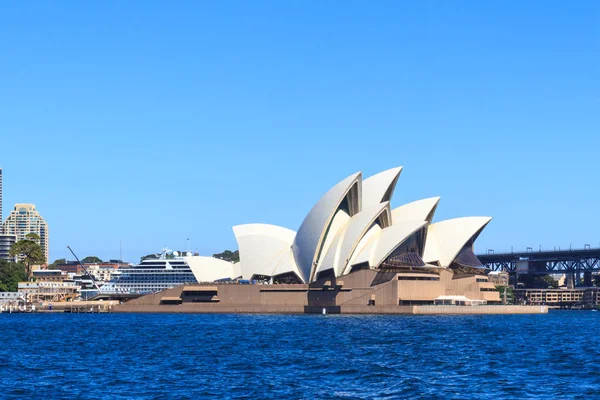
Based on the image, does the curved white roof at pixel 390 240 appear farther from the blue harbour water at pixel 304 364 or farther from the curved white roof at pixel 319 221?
the blue harbour water at pixel 304 364

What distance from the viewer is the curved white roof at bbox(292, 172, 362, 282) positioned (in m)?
101

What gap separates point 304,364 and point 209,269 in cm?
8020

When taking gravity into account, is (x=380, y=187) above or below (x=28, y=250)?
above

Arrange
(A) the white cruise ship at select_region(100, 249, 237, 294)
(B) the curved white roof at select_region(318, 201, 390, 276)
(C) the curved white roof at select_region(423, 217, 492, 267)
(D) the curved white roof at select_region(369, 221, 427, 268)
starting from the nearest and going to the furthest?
(B) the curved white roof at select_region(318, 201, 390, 276), (D) the curved white roof at select_region(369, 221, 427, 268), (C) the curved white roof at select_region(423, 217, 492, 267), (A) the white cruise ship at select_region(100, 249, 237, 294)

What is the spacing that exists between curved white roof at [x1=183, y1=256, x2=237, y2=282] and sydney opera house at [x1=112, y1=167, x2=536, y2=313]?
6.93 meters

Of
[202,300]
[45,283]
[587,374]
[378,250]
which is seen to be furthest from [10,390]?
[45,283]

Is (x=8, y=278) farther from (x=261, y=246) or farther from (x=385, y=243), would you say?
(x=385, y=243)

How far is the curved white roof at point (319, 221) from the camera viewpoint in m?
101

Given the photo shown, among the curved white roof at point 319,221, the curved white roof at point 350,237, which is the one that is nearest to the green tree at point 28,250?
the curved white roof at point 319,221

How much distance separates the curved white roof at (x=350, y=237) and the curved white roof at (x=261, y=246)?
7.52 m

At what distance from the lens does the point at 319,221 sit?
102 m

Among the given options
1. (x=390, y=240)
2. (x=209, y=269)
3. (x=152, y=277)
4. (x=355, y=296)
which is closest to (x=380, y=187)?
(x=390, y=240)

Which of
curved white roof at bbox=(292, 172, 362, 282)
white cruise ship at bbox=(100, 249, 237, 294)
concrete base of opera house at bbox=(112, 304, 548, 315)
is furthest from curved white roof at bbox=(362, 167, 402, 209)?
white cruise ship at bbox=(100, 249, 237, 294)

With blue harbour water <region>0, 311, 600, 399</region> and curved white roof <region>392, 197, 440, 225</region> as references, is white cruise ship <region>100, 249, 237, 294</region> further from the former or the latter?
blue harbour water <region>0, 311, 600, 399</region>
